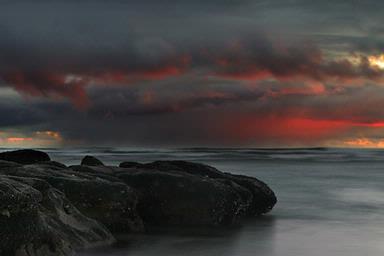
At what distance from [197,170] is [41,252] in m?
9.01

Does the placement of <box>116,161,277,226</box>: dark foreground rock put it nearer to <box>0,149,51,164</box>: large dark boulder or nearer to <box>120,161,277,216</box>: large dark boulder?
<box>120,161,277,216</box>: large dark boulder

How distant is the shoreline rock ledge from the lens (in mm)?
9875

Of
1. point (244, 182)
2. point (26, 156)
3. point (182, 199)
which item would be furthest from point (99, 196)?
point (26, 156)

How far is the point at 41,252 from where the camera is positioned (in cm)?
994

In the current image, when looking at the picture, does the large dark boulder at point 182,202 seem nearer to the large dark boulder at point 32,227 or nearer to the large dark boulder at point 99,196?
the large dark boulder at point 99,196

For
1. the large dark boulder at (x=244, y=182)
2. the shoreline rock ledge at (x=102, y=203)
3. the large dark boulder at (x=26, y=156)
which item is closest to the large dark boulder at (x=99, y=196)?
the shoreline rock ledge at (x=102, y=203)

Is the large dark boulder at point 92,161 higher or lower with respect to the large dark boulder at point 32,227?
higher

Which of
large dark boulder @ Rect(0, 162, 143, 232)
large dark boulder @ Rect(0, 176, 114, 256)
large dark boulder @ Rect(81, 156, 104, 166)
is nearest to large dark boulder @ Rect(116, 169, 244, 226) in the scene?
large dark boulder @ Rect(0, 162, 143, 232)

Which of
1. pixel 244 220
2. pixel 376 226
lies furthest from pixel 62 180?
pixel 376 226

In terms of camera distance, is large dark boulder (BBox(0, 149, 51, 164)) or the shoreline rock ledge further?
large dark boulder (BBox(0, 149, 51, 164))

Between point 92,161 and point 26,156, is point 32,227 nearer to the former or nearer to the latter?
point 92,161

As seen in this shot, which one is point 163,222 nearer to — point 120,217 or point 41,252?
point 120,217

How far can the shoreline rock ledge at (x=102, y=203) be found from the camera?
9875mm

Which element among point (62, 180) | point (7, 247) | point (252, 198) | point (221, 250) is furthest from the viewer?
point (252, 198)
